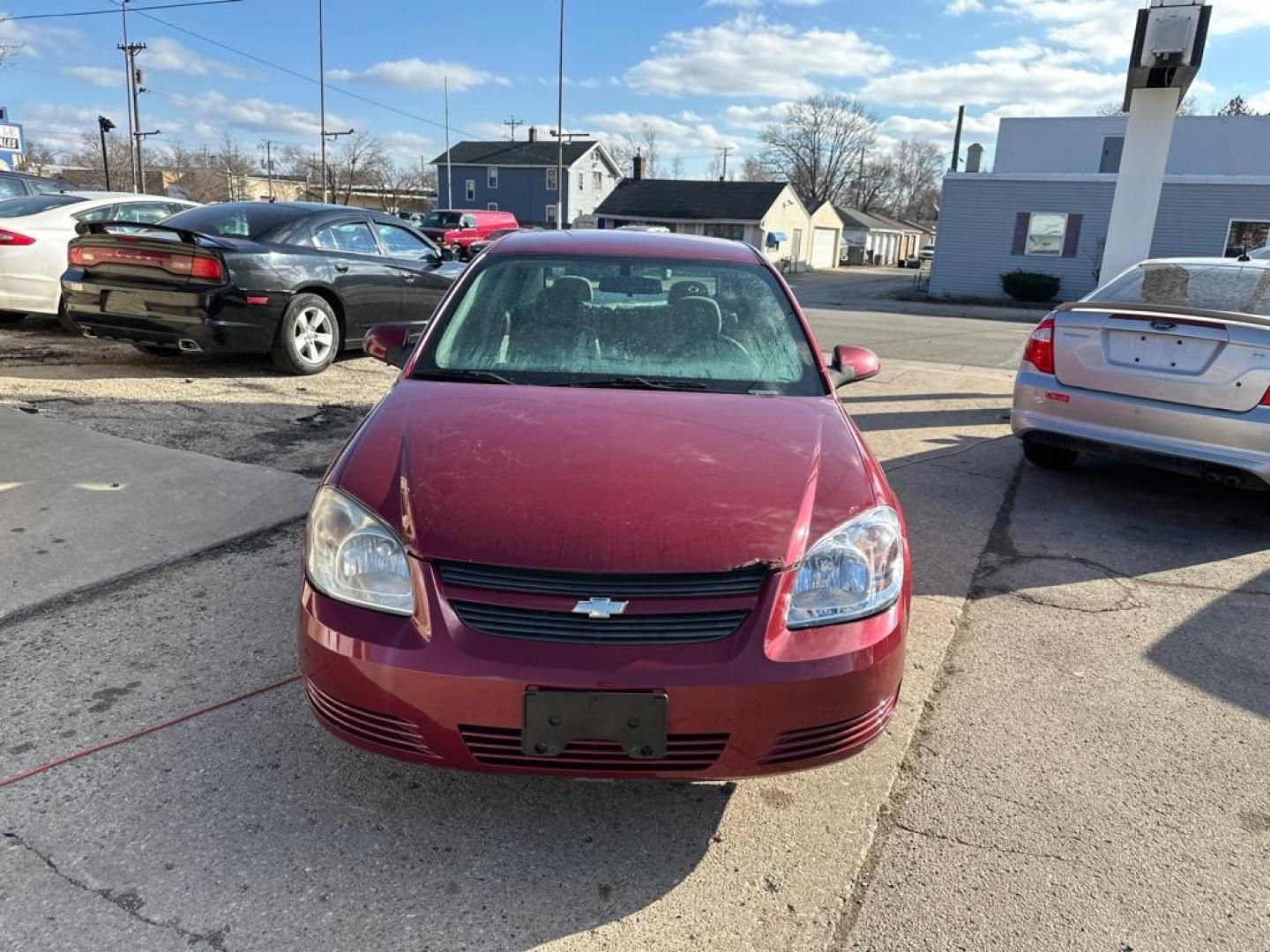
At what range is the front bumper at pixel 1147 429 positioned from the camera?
4.59 metres

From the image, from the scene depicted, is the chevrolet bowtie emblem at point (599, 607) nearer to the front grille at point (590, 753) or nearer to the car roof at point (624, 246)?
the front grille at point (590, 753)

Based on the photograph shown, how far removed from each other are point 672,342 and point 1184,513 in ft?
12.7

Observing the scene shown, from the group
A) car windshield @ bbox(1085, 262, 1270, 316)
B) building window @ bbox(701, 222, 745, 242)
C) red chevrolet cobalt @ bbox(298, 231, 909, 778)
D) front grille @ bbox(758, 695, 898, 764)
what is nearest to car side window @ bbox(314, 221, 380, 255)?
red chevrolet cobalt @ bbox(298, 231, 909, 778)

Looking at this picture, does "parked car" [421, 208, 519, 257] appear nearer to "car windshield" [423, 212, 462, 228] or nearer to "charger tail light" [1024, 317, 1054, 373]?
"car windshield" [423, 212, 462, 228]

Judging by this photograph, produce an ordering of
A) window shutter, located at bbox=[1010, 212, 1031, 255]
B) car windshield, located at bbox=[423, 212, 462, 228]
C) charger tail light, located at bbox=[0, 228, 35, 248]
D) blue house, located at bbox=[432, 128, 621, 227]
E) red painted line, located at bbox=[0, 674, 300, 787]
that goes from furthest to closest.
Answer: blue house, located at bbox=[432, 128, 621, 227]
car windshield, located at bbox=[423, 212, 462, 228]
window shutter, located at bbox=[1010, 212, 1031, 255]
charger tail light, located at bbox=[0, 228, 35, 248]
red painted line, located at bbox=[0, 674, 300, 787]

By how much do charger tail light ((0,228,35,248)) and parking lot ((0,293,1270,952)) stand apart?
15.5ft

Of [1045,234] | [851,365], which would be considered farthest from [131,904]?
[1045,234]

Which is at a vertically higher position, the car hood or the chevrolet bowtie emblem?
the car hood

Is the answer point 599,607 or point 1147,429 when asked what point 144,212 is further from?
point 1147,429

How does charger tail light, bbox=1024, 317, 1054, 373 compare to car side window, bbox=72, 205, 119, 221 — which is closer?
charger tail light, bbox=1024, 317, 1054, 373

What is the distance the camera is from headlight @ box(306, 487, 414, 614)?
7.18 ft

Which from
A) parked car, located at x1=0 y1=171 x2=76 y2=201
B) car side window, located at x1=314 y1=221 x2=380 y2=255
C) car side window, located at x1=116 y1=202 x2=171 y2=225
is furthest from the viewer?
parked car, located at x1=0 y1=171 x2=76 y2=201

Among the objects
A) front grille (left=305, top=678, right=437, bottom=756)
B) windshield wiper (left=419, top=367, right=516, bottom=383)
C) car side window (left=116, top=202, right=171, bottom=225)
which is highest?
car side window (left=116, top=202, right=171, bottom=225)

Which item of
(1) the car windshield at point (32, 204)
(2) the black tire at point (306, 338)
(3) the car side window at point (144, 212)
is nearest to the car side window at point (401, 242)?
(2) the black tire at point (306, 338)
